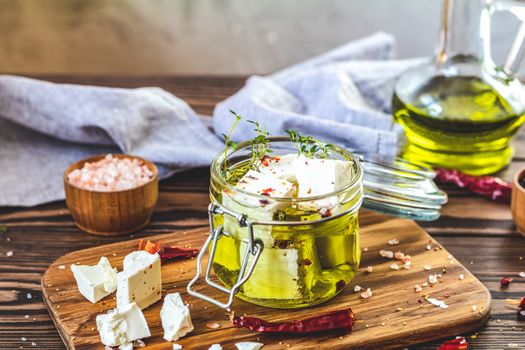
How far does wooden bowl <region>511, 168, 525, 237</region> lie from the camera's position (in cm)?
137

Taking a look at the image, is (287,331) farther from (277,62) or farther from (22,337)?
(277,62)

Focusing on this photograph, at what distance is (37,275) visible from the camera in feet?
4.21

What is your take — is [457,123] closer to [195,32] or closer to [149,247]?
[149,247]

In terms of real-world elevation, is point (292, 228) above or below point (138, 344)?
above

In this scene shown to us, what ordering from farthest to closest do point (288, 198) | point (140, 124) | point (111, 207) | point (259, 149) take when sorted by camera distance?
point (140, 124) → point (111, 207) → point (259, 149) → point (288, 198)

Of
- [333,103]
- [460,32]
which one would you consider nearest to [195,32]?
[333,103]

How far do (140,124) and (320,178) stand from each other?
2.36 ft

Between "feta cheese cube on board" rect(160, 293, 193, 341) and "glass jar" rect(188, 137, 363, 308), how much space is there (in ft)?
0.11

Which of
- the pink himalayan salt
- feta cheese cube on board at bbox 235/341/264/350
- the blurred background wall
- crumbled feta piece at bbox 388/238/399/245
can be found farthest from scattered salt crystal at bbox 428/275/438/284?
the blurred background wall

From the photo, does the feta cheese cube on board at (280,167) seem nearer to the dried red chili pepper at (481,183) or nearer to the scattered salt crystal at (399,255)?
the scattered salt crystal at (399,255)

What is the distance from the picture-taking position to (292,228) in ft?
3.46

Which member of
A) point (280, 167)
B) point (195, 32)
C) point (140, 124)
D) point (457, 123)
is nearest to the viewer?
point (280, 167)

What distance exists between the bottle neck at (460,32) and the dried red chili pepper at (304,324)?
76cm

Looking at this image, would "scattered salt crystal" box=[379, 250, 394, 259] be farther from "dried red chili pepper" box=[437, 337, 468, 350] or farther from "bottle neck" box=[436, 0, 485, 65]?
"bottle neck" box=[436, 0, 485, 65]
